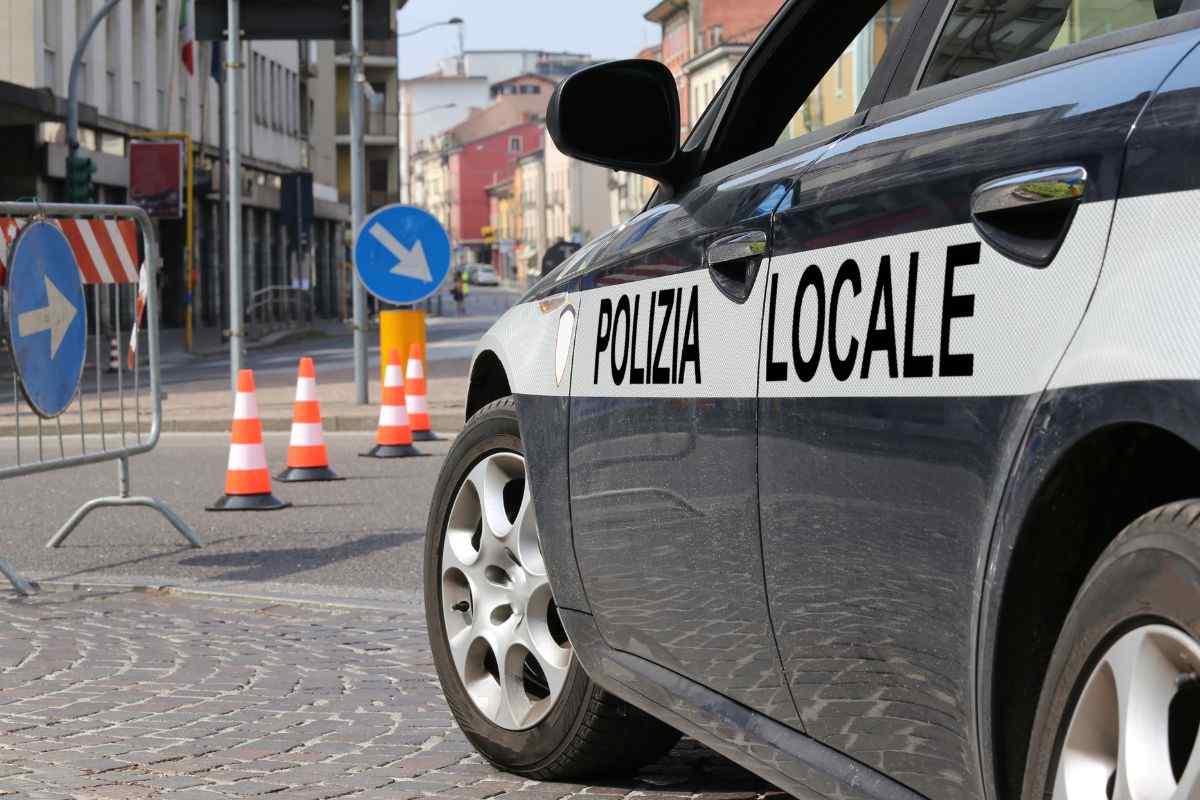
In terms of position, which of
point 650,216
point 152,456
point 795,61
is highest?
point 795,61

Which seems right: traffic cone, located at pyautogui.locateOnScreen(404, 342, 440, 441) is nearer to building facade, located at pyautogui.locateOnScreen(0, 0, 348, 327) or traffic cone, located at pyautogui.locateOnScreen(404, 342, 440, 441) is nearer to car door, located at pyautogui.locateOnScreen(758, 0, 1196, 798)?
car door, located at pyautogui.locateOnScreen(758, 0, 1196, 798)

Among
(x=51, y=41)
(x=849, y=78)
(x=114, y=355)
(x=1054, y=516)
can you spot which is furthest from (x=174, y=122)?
(x=1054, y=516)

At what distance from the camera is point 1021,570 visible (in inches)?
93.0

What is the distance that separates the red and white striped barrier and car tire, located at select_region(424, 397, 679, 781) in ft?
14.8

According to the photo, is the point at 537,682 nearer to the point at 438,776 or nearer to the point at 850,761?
the point at 438,776

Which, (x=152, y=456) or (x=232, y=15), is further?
(x=232, y=15)

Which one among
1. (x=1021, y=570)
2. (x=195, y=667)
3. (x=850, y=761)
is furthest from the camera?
(x=195, y=667)

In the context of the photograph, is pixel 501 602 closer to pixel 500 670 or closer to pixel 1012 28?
pixel 500 670

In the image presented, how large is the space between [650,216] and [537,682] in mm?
1094

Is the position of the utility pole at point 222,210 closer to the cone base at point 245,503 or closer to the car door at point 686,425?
the cone base at point 245,503

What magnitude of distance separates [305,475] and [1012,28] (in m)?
10.6

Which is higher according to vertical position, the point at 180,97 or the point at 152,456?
the point at 180,97

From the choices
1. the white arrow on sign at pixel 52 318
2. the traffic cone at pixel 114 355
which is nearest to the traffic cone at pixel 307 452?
the traffic cone at pixel 114 355

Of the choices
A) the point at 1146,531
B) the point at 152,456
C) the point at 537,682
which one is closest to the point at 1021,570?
the point at 1146,531
